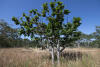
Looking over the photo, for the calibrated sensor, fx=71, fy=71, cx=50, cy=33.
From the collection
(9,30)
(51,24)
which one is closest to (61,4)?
(51,24)

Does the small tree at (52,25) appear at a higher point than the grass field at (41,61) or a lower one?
higher

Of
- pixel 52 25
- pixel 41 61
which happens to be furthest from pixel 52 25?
pixel 41 61

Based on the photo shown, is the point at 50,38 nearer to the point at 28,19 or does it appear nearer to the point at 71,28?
the point at 71,28

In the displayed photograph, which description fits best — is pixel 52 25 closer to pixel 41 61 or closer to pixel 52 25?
pixel 52 25

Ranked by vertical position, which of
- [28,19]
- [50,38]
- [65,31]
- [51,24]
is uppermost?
[28,19]

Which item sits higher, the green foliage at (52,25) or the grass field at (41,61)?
the green foliage at (52,25)

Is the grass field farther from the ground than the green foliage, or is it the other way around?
the green foliage

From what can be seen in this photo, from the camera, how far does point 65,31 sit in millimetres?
3576

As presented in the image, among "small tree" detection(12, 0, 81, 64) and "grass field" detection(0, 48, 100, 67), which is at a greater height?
"small tree" detection(12, 0, 81, 64)

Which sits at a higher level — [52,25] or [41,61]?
[52,25]

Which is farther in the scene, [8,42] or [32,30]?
[8,42]

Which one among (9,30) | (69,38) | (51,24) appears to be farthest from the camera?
(9,30)

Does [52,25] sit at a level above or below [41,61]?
above

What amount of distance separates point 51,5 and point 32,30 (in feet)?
5.27
